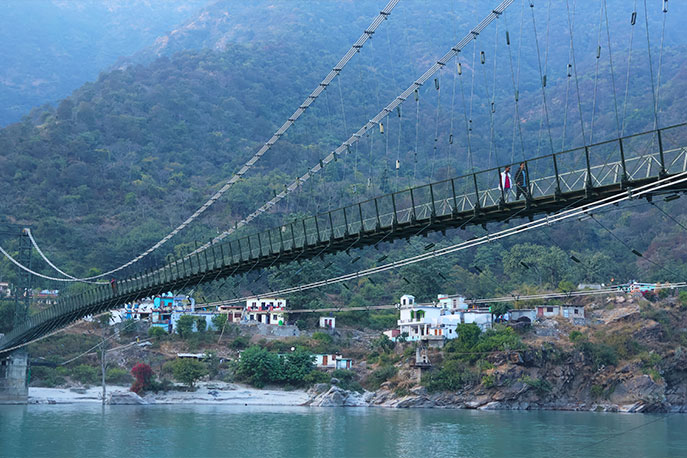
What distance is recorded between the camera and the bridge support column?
4994 cm

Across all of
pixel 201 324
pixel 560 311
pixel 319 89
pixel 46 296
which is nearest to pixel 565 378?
pixel 560 311

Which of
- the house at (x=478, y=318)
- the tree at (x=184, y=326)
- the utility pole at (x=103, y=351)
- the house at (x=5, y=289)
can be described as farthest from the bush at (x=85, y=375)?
the house at (x=478, y=318)

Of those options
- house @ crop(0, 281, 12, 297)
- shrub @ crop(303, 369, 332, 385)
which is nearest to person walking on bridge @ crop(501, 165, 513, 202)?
shrub @ crop(303, 369, 332, 385)

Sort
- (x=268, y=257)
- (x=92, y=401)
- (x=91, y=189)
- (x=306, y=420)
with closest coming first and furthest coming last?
1. (x=268, y=257)
2. (x=306, y=420)
3. (x=92, y=401)
4. (x=91, y=189)

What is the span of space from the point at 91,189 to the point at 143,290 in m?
65.3

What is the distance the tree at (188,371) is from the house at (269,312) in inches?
453

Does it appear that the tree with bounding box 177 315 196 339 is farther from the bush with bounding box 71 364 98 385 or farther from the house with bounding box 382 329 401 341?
the house with bounding box 382 329 401 341

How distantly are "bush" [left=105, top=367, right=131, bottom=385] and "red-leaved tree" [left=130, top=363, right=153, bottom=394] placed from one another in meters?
1.82

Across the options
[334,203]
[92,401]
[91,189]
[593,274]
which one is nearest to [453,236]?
[334,203]

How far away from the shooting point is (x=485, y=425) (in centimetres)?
4369

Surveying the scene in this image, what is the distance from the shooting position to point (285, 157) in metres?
109

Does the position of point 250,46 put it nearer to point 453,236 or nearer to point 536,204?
point 453,236

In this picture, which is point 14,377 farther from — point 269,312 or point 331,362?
point 269,312

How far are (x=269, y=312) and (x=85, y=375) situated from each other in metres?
15.2
